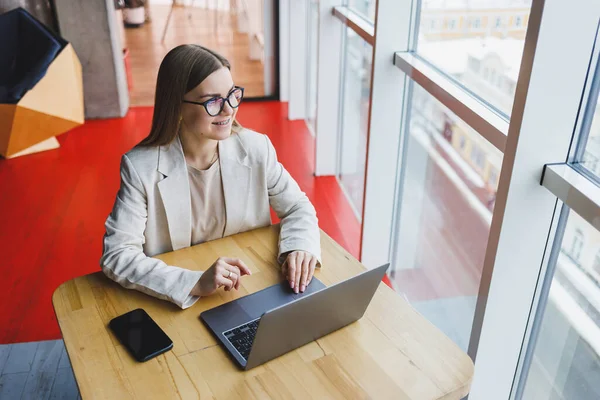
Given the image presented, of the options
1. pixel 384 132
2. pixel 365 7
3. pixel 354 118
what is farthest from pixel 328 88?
pixel 384 132

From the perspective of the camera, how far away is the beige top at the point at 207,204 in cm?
193

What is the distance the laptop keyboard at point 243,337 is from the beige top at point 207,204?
1.85 feet

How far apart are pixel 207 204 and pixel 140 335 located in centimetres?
60

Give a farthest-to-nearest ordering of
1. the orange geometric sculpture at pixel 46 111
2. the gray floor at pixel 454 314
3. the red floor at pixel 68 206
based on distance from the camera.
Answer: the orange geometric sculpture at pixel 46 111 → the red floor at pixel 68 206 → the gray floor at pixel 454 314

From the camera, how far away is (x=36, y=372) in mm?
2521

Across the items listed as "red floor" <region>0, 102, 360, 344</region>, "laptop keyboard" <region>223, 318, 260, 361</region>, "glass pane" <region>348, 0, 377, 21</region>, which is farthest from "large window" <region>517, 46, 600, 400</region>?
"glass pane" <region>348, 0, 377, 21</region>

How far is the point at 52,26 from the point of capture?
16.7 feet

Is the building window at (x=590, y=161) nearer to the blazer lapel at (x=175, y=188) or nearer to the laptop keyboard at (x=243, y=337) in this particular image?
the laptop keyboard at (x=243, y=337)

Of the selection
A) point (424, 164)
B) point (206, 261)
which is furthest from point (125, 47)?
point (206, 261)

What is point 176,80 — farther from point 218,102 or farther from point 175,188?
point 175,188

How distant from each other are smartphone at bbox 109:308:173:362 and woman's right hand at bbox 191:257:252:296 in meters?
0.15

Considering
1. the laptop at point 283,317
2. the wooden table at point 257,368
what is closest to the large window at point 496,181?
the wooden table at point 257,368

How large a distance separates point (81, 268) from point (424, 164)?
193cm

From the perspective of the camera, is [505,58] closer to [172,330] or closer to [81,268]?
[172,330]
